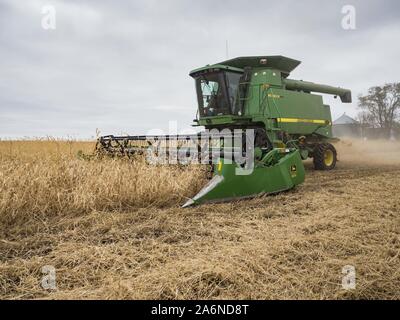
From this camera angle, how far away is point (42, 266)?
2426 mm

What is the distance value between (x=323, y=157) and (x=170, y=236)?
24.4ft

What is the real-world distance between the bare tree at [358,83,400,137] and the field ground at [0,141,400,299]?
29.0 m

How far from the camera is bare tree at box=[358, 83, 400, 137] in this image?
101ft

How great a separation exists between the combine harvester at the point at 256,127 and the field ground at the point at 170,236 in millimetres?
363

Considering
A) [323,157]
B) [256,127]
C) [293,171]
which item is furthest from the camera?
[323,157]

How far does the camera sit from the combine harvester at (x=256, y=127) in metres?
4.95

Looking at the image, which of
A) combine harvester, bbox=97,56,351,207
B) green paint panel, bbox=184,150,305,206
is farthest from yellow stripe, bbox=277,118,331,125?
green paint panel, bbox=184,150,305,206

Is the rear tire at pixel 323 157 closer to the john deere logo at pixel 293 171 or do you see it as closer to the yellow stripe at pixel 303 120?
the yellow stripe at pixel 303 120

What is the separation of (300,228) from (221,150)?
8.17ft

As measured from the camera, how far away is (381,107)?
31.9m

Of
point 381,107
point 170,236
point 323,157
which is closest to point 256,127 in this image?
point 323,157

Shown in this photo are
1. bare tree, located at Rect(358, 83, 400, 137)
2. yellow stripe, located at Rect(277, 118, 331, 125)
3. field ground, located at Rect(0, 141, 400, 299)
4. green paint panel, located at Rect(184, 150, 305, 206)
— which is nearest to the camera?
field ground, located at Rect(0, 141, 400, 299)

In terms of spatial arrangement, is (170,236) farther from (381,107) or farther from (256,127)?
(381,107)

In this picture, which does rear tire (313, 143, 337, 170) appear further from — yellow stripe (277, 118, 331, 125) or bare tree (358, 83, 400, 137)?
bare tree (358, 83, 400, 137)
